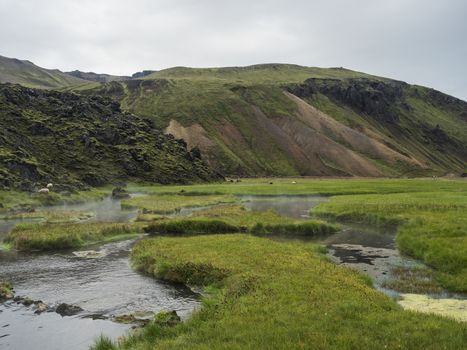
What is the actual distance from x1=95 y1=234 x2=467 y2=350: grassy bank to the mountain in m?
88.5

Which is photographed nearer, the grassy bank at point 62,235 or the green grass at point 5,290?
the green grass at point 5,290

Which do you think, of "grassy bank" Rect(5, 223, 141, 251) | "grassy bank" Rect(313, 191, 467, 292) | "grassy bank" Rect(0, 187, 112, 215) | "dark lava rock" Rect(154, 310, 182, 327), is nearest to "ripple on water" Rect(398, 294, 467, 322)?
"grassy bank" Rect(313, 191, 467, 292)

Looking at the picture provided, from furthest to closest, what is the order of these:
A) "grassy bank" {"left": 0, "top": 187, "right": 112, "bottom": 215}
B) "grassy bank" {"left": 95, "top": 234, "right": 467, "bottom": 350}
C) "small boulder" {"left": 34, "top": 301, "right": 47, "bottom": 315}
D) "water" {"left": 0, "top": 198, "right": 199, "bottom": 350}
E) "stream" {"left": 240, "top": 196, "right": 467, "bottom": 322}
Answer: "grassy bank" {"left": 0, "top": 187, "right": 112, "bottom": 215} → "small boulder" {"left": 34, "top": 301, "right": 47, "bottom": 315} → "stream" {"left": 240, "top": 196, "right": 467, "bottom": 322} → "water" {"left": 0, "top": 198, "right": 199, "bottom": 350} → "grassy bank" {"left": 95, "top": 234, "right": 467, "bottom": 350}

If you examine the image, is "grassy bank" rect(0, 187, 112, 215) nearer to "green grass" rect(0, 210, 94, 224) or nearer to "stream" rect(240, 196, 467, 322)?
"green grass" rect(0, 210, 94, 224)

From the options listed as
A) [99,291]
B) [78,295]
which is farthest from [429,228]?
[78,295]

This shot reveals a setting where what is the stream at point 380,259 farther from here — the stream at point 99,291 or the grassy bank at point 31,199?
the grassy bank at point 31,199

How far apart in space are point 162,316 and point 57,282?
47.2 feet

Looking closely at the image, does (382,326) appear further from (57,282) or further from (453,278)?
(57,282)

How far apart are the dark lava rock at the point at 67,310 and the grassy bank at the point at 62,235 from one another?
21.4 m

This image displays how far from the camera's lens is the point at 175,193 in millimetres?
118375

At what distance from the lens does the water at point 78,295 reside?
946 inches

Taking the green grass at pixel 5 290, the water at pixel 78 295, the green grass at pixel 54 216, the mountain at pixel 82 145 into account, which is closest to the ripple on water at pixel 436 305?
the water at pixel 78 295

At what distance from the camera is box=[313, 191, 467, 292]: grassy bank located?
34.4 m

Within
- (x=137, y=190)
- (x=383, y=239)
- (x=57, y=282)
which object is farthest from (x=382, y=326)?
(x=137, y=190)
